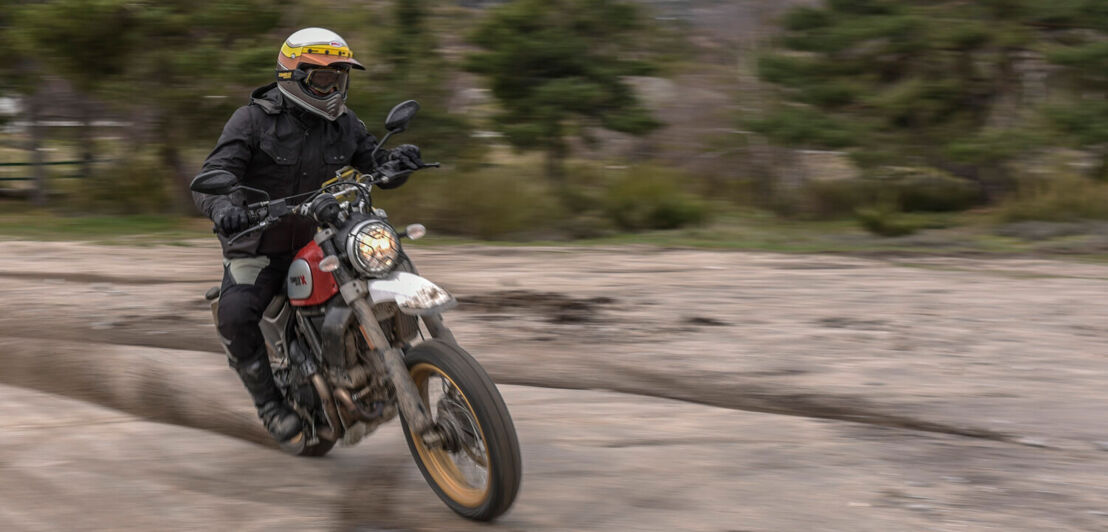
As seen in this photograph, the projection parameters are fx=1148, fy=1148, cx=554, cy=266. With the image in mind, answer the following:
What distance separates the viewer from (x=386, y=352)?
4.19 metres

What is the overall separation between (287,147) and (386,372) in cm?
112

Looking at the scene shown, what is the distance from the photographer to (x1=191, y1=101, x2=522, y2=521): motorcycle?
3.98 metres

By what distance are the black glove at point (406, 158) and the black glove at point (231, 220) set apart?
0.71 metres

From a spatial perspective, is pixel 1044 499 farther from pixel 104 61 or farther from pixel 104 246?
pixel 104 61

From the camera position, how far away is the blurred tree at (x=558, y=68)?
15.3 m

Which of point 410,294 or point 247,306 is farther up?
point 410,294

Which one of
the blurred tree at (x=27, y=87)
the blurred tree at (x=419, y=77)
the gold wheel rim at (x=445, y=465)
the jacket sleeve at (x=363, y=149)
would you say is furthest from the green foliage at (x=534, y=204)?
the gold wheel rim at (x=445, y=465)

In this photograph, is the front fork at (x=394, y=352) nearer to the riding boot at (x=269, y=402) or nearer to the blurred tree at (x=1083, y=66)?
the riding boot at (x=269, y=402)

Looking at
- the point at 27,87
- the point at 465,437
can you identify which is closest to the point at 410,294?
the point at 465,437

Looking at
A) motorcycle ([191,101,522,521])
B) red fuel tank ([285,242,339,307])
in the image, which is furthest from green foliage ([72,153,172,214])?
red fuel tank ([285,242,339,307])

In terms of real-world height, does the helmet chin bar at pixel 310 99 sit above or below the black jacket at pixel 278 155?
above

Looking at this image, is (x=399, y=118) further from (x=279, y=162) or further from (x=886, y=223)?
(x=886, y=223)

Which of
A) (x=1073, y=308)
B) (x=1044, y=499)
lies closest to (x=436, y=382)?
(x=1044, y=499)

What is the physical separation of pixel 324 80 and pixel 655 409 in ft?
7.73
